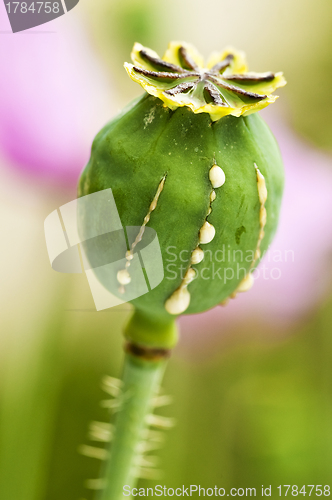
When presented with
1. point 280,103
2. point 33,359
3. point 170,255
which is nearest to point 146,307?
point 170,255

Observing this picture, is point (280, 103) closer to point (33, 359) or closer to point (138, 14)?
point (138, 14)

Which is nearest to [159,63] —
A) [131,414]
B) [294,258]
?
[131,414]

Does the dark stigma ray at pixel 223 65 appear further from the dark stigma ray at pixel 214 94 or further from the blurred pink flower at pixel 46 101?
the blurred pink flower at pixel 46 101

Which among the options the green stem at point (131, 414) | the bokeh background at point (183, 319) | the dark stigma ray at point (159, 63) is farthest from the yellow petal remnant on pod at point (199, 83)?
the bokeh background at point (183, 319)

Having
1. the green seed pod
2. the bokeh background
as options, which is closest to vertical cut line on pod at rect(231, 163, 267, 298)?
the green seed pod

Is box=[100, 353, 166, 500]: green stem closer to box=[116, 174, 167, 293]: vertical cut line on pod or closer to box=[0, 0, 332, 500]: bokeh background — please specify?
box=[116, 174, 167, 293]: vertical cut line on pod

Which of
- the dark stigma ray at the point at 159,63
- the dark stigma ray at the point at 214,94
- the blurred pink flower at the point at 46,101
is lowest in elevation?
the dark stigma ray at the point at 214,94

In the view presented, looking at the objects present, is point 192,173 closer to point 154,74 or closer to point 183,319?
point 154,74
